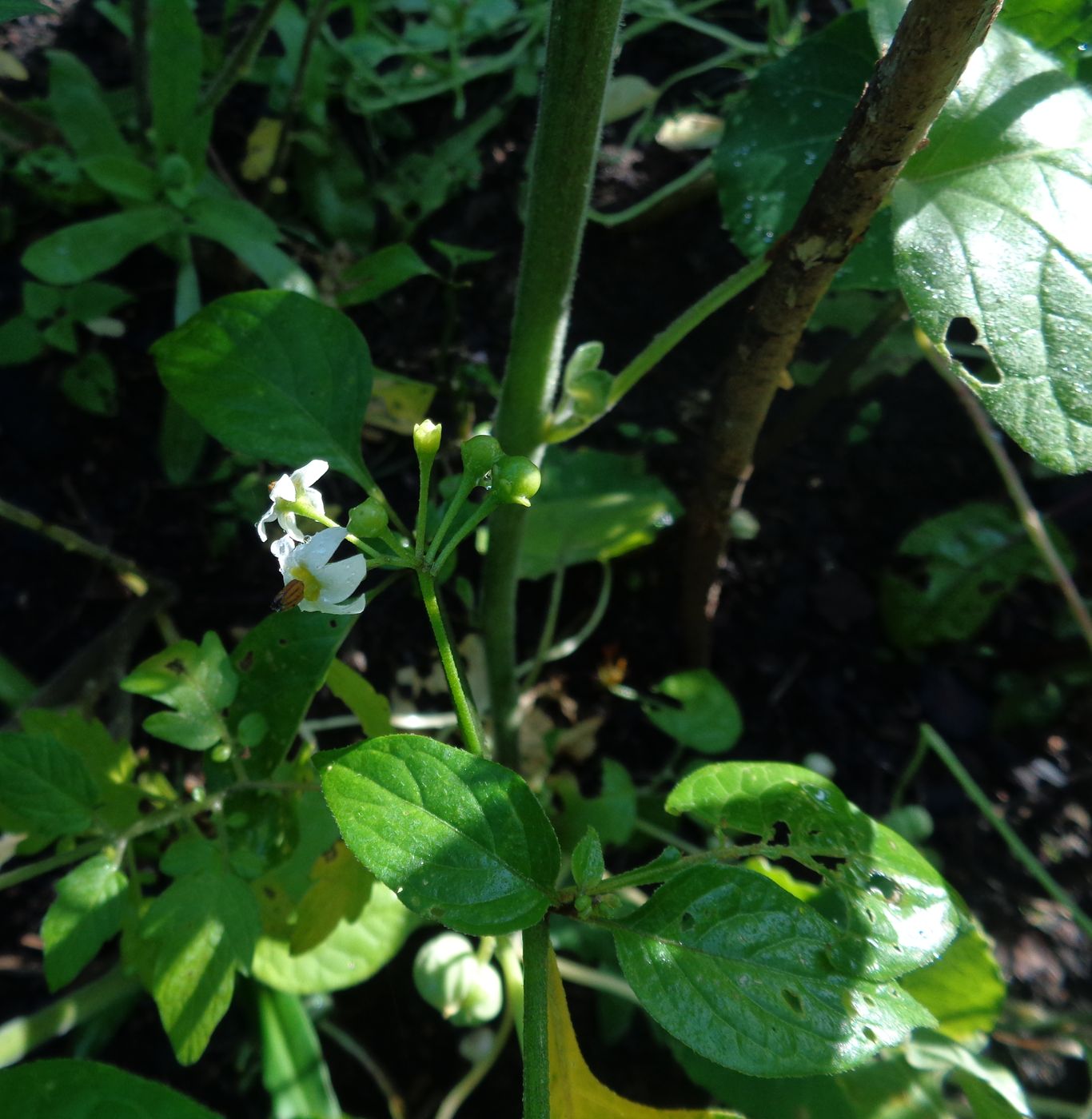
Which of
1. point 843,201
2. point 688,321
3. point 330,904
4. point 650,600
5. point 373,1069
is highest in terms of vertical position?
point 843,201

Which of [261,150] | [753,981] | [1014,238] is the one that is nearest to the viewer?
[753,981]

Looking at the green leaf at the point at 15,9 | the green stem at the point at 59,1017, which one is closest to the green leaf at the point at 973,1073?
the green stem at the point at 59,1017

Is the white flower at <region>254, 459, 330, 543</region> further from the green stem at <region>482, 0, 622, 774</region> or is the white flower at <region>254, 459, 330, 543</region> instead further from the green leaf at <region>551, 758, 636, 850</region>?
the green leaf at <region>551, 758, 636, 850</region>

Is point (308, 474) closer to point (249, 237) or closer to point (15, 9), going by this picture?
point (15, 9)

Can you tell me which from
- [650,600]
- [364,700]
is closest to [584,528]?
[650,600]

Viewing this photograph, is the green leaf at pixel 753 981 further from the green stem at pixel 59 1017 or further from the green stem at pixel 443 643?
the green stem at pixel 59 1017

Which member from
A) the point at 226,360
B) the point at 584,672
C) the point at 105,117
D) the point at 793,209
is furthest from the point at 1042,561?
the point at 105,117

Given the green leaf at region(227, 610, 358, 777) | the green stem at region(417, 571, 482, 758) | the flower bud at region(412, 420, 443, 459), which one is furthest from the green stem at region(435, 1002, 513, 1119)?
the flower bud at region(412, 420, 443, 459)
